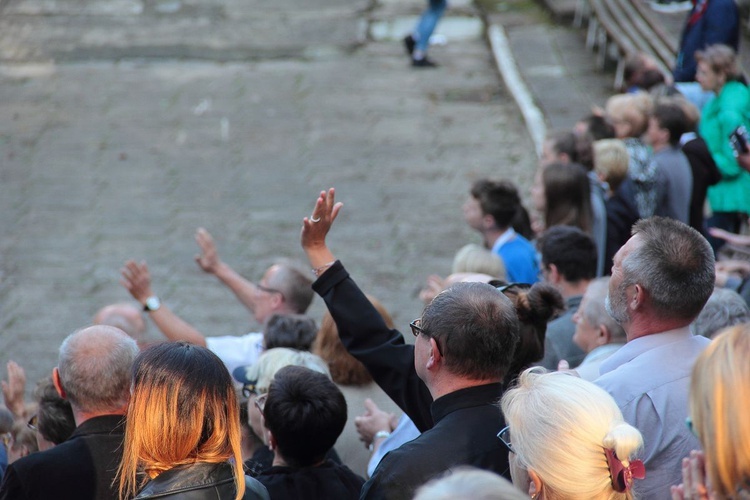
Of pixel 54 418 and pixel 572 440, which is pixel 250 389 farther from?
pixel 572 440

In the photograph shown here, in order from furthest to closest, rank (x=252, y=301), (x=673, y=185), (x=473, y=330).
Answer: (x=673, y=185) < (x=252, y=301) < (x=473, y=330)

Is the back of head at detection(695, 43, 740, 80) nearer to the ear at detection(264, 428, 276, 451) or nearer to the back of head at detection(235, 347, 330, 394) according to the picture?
the back of head at detection(235, 347, 330, 394)

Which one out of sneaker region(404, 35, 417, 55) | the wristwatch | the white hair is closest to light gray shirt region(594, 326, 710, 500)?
the white hair

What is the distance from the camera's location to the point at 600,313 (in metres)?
3.90

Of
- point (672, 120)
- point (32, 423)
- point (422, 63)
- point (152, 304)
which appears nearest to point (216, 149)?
point (422, 63)

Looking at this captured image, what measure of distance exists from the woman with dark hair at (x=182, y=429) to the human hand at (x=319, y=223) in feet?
3.06

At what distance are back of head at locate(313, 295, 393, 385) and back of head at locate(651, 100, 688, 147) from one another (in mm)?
2970

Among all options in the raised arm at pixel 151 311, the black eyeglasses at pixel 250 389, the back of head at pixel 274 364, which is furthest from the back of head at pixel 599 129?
the black eyeglasses at pixel 250 389

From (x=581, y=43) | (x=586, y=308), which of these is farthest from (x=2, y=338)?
(x=581, y=43)

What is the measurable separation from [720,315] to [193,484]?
2293 millimetres

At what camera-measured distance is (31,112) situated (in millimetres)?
10625

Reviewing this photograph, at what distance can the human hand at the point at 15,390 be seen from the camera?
4.24 meters

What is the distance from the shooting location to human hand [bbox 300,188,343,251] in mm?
3494

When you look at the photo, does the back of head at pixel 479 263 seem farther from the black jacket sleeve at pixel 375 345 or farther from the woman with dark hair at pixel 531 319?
the black jacket sleeve at pixel 375 345
